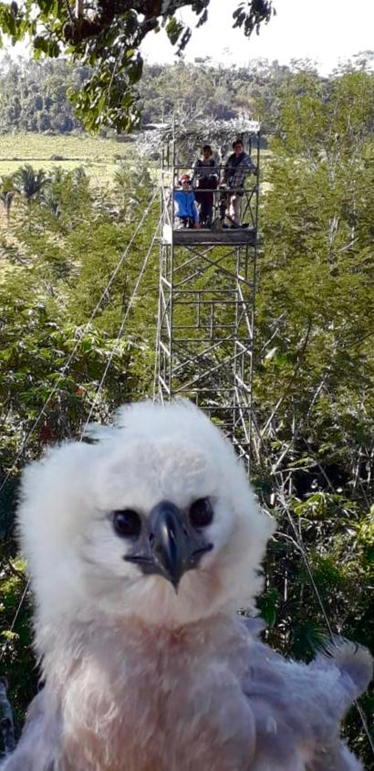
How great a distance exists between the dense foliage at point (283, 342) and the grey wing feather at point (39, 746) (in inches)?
78.2

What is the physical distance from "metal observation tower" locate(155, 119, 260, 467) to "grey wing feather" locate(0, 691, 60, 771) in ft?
13.4

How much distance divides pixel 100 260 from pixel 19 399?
377 centimetres

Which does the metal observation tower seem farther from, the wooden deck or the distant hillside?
the distant hillside

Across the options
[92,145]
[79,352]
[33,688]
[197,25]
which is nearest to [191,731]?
[197,25]

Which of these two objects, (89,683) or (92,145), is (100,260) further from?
(92,145)

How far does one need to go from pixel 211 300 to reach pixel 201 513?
623 centimetres

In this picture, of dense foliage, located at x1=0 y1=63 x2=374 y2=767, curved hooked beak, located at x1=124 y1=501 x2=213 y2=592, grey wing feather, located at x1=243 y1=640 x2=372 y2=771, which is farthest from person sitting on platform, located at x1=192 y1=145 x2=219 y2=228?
curved hooked beak, located at x1=124 y1=501 x2=213 y2=592

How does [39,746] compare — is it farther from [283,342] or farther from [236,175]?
[283,342]

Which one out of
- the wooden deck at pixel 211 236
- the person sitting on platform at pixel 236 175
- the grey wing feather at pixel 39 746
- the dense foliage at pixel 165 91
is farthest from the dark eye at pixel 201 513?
the dense foliage at pixel 165 91

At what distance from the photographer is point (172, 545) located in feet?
4.34

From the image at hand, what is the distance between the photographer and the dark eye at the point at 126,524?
4.51ft

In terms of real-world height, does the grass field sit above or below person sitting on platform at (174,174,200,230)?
below

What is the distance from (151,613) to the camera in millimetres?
1386

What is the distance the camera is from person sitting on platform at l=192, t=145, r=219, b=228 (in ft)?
20.7
